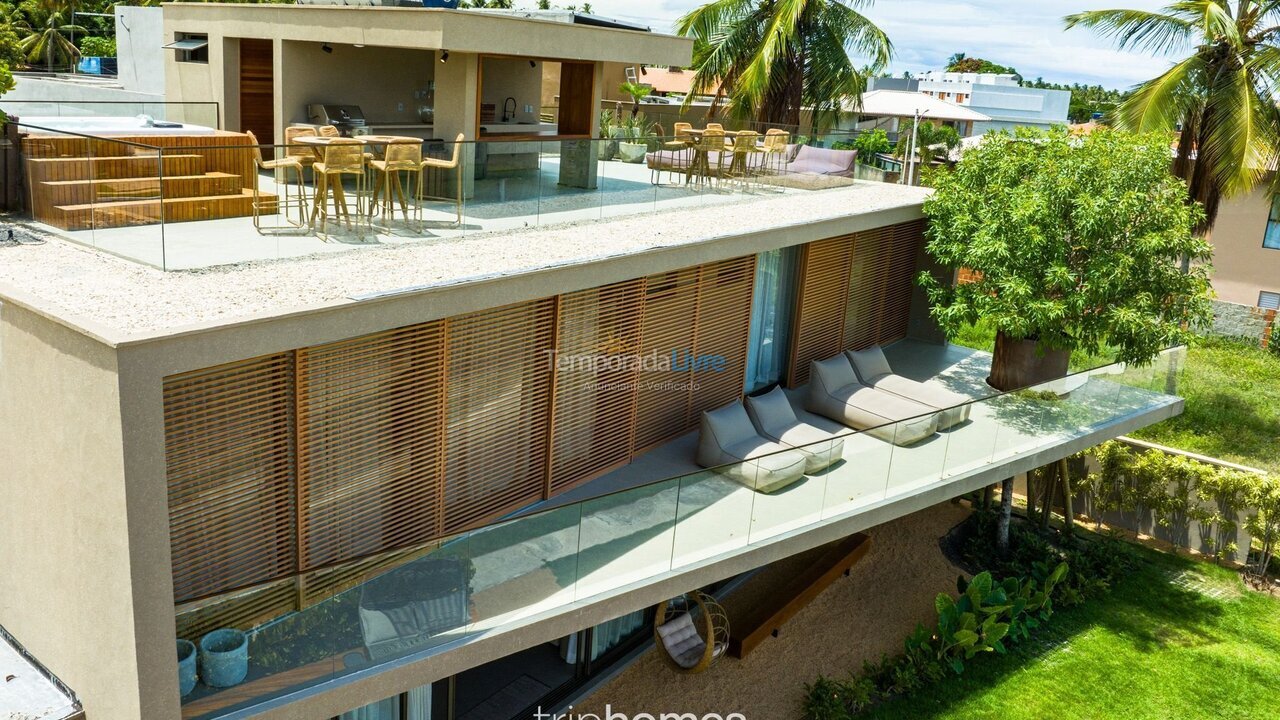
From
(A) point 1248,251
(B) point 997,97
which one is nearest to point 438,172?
(A) point 1248,251

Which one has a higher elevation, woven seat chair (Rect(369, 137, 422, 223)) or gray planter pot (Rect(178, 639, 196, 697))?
woven seat chair (Rect(369, 137, 422, 223))

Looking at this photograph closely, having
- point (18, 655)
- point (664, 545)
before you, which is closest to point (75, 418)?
point (18, 655)

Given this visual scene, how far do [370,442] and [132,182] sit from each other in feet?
9.99

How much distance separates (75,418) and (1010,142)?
14.2 metres

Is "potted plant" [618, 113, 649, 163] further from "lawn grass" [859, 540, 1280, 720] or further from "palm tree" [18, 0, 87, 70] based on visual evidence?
"palm tree" [18, 0, 87, 70]

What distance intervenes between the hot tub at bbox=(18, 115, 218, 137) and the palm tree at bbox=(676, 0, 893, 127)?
12524 millimetres

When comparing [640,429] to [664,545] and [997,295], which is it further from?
[997,295]

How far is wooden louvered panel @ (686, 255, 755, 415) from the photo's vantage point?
→ 14.6 meters

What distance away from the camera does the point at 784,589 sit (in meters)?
15.9

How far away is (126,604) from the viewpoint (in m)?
7.45

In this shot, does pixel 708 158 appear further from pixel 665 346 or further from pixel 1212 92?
pixel 1212 92

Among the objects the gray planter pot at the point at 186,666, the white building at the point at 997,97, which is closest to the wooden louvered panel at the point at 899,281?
the gray planter pot at the point at 186,666

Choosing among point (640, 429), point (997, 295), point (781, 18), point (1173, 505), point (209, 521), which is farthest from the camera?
A: point (781, 18)

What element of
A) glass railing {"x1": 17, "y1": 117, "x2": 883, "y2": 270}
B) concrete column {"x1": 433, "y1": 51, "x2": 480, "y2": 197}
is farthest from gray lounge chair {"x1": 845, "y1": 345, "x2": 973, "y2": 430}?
concrete column {"x1": 433, "y1": 51, "x2": 480, "y2": 197}
